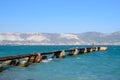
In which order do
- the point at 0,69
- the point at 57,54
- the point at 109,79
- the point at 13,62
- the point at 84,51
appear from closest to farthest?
the point at 109,79, the point at 0,69, the point at 13,62, the point at 57,54, the point at 84,51

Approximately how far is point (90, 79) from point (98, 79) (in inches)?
32.5

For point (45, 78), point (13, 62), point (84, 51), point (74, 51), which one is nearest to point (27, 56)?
point (13, 62)

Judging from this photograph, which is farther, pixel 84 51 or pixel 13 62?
pixel 84 51

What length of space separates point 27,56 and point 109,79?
63.1ft

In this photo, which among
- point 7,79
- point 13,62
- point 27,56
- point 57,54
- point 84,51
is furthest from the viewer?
point 84,51

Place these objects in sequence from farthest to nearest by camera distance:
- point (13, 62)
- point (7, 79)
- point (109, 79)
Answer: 1. point (13, 62)
2. point (109, 79)
3. point (7, 79)

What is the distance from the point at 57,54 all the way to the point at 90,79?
1343 inches

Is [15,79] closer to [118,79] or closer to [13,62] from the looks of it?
[118,79]

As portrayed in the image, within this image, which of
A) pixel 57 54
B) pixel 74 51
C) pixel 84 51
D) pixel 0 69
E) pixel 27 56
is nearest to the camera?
pixel 0 69

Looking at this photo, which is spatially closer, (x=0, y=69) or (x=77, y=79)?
(x=77, y=79)

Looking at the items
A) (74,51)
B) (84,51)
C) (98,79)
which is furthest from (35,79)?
(84,51)

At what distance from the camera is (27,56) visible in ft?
145

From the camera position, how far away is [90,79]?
Result: 1080 inches

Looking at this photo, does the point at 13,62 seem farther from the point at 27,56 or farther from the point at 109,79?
the point at 109,79
